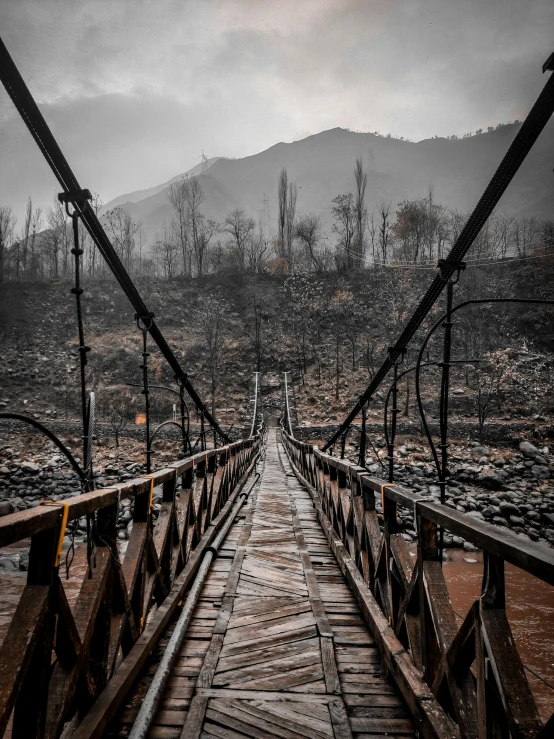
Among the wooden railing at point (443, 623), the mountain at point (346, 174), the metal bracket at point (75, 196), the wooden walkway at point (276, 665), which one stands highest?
the mountain at point (346, 174)

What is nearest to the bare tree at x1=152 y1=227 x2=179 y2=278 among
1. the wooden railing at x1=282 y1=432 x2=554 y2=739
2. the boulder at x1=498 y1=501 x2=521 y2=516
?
the boulder at x1=498 y1=501 x2=521 y2=516

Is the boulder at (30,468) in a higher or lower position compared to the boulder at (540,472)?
lower

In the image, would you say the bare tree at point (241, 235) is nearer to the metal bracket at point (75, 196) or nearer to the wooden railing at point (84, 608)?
the metal bracket at point (75, 196)

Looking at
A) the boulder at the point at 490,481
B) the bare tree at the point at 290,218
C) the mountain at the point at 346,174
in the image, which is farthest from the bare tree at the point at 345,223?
the mountain at the point at 346,174

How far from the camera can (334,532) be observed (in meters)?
4.44

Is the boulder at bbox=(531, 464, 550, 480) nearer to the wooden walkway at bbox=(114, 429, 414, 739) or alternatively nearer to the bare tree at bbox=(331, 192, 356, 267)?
the wooden walkway at bbox=(114, 429, 414, 739)

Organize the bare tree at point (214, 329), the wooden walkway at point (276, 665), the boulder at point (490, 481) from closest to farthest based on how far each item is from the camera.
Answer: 1. the wooden walkway at point (276, 665)
2. the boulder at point (490, 481)
3. the bare tree at point (214, 329)

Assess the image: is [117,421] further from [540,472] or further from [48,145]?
[48,145]

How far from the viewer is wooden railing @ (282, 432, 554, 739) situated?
3.75ft

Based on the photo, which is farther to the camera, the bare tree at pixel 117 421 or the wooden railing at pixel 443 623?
the bare tree at pixel 117 421

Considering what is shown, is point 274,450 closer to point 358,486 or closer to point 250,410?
point 250,410

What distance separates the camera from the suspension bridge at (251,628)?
4.05 ft

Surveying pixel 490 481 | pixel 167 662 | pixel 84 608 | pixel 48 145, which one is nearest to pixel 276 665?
pixel 167 662

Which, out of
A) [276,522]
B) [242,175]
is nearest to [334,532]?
[276,522]
